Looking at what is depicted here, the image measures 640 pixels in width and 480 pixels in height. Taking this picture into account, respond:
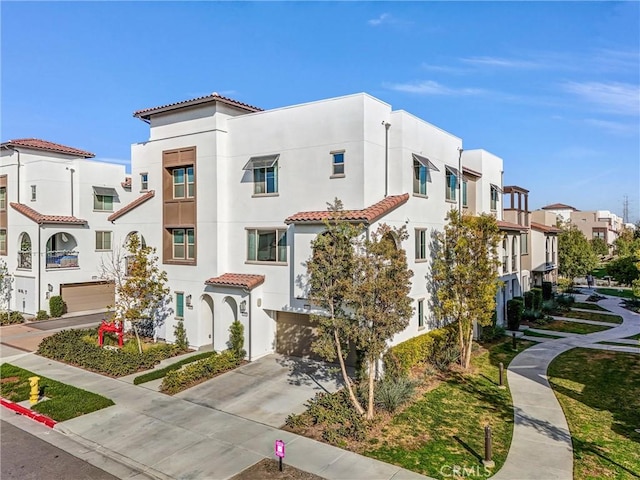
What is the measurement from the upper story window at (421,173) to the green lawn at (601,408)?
9.47 m

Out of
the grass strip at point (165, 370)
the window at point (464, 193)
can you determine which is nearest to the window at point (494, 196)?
the window at point (464, 193)

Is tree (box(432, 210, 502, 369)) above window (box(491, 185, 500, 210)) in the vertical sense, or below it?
below

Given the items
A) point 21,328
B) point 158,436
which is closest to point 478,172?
point 158,436

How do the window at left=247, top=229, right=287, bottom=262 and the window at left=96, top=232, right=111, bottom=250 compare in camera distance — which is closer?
the window at left=247, top=229, right=287, bottom=262

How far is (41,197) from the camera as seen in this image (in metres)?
30.5

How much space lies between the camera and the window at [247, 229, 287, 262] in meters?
19.7

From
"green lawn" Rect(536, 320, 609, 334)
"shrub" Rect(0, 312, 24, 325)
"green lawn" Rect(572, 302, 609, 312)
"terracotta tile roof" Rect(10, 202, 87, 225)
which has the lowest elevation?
"green lawn" Rect(536, 320, 609, 334)

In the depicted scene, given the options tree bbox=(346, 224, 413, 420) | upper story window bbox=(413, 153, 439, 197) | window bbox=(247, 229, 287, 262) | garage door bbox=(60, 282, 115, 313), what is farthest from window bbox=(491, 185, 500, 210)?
garage door bbox=(60, 282, 115, 313)

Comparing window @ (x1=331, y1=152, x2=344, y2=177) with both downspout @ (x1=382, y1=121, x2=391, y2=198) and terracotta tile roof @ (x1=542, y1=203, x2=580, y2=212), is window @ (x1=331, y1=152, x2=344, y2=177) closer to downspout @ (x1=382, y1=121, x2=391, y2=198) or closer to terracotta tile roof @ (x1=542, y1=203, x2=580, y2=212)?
downspout @ (x1=382, y1=121, x2=391, y2=198)

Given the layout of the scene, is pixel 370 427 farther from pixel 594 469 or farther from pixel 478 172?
pixel 478 172

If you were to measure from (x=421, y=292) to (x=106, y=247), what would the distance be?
24985mm

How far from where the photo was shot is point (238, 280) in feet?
65.2

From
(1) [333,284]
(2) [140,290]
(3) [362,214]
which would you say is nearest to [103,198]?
(2) [140,290]

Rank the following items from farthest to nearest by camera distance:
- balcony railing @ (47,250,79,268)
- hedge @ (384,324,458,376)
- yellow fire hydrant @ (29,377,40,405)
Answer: balcony railing @ (47,250,79,268) → hedge @ (384,324,458,376) → yellow fire hydrant @ (29,377,40,405)
